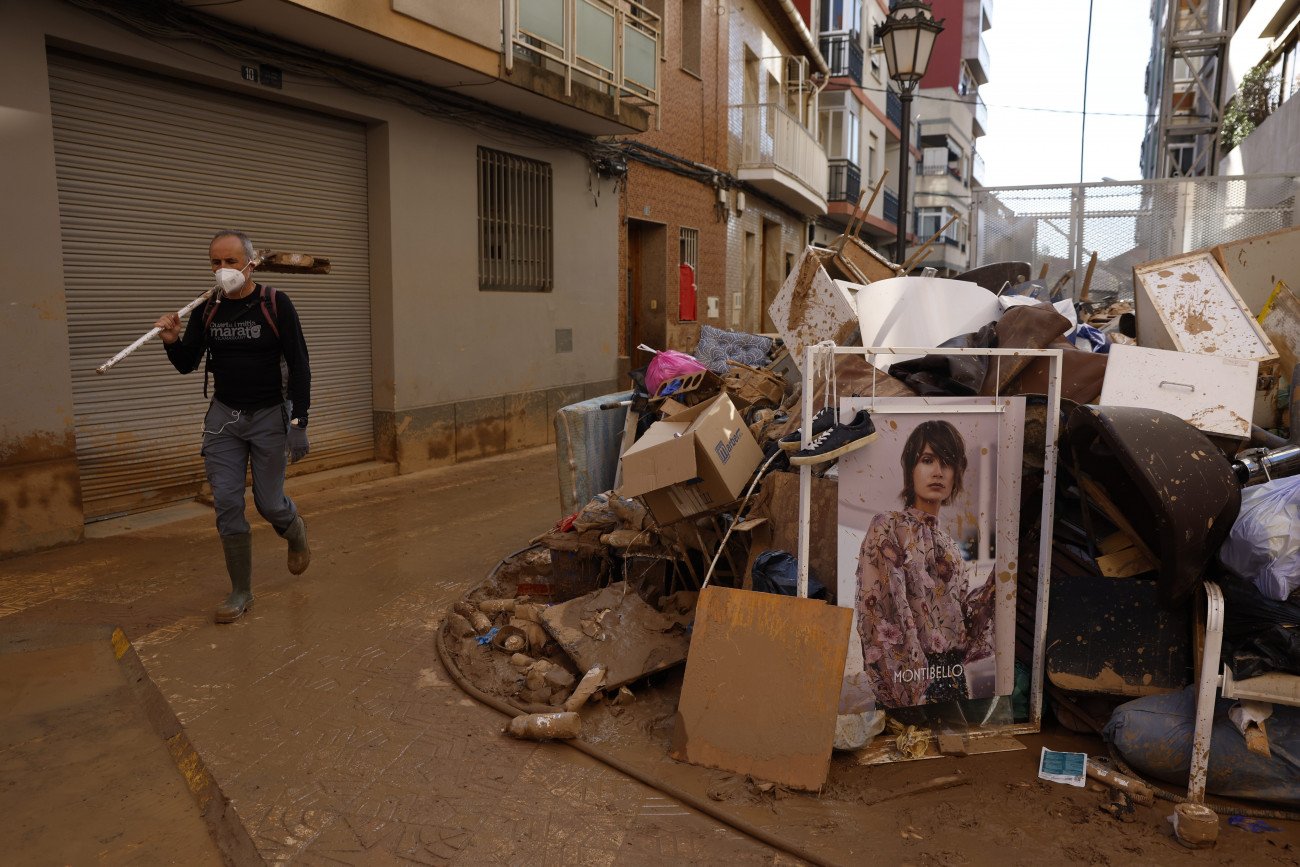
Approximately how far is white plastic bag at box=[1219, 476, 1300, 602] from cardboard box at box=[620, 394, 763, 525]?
1.91m

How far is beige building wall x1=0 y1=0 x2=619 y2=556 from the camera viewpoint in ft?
17.2

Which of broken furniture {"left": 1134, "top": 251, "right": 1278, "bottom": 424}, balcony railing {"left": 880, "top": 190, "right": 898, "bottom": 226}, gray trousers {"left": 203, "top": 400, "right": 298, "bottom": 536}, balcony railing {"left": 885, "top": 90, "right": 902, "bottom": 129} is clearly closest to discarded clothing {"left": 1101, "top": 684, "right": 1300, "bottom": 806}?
broken furniture {"left": 1134, "top": 251, "right": 1278, "bottom": 424}

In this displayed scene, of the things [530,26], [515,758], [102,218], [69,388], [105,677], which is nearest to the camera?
[515,758]

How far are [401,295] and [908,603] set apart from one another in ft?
20.6

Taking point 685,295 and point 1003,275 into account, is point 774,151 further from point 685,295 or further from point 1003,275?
point 1003,275

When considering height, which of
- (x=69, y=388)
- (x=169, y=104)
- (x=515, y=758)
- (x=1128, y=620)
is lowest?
(x=515, y=758)

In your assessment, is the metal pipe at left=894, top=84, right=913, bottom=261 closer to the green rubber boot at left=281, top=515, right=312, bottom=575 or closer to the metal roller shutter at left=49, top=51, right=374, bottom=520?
the metal roller shutter at left=49, top=51, right=374, bottom=520

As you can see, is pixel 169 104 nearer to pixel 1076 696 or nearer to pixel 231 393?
pixel 231 393

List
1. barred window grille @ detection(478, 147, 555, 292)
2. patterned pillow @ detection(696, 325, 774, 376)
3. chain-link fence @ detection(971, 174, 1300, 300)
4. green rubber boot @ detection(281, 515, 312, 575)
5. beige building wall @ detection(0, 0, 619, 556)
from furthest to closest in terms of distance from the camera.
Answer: barred window grille @ detection(478, 147, 555, 292) < chain-link fence @ detection(971, 174, 1300, 300) < patterned pillow @ detection(696, 325, 774, 376) < beige building wall @ detection(0, 0, 619, 556) < green rubber boot @ detection(281, 515, 312, 575)

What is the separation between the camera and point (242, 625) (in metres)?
4.36

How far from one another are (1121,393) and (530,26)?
6.78m

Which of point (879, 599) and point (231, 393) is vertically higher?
point (231, 393)

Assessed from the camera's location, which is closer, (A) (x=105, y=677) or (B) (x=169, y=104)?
(A) (x=105, y=677)

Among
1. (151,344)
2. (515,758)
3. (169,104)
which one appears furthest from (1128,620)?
(169,104)
